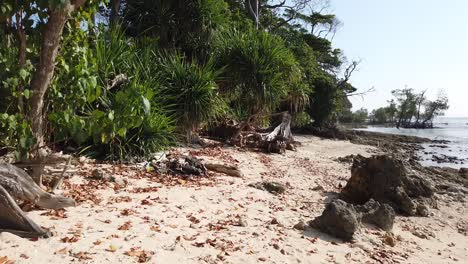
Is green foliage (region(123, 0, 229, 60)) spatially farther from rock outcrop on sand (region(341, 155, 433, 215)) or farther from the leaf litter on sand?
the leaf litter on sand

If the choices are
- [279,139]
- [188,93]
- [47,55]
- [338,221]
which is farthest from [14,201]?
[279,139]

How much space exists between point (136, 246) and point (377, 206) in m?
3.62

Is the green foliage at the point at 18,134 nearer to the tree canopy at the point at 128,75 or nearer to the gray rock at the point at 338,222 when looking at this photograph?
the tree canopy at the point at 128,75

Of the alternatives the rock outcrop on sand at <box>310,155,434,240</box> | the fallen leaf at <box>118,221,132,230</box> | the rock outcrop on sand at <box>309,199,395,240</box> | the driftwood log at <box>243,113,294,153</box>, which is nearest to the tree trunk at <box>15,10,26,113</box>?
the fallen leaf at <box>118,221,132,230</box>

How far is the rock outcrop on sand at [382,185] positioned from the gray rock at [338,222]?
7.61ft

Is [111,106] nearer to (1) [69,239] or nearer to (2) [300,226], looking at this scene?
(1) [69,239]

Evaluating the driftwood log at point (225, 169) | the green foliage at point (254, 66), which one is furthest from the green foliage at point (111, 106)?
the green foliage at point (254, 66)

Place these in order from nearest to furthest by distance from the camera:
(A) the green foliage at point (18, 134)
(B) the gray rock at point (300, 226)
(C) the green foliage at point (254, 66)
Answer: (A) the green foliage at point (18, 134)
(B) the gray rock at point (300, 226)
(C) the green foliage at point (254, 66)

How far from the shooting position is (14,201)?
10.0 feet

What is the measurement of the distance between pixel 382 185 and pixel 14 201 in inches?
228

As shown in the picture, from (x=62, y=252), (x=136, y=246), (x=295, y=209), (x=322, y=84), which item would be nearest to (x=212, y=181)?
(x=295, y=209)

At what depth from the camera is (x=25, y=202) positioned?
372cm

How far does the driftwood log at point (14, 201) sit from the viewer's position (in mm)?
3008

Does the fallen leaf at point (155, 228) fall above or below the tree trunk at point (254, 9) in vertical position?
below
